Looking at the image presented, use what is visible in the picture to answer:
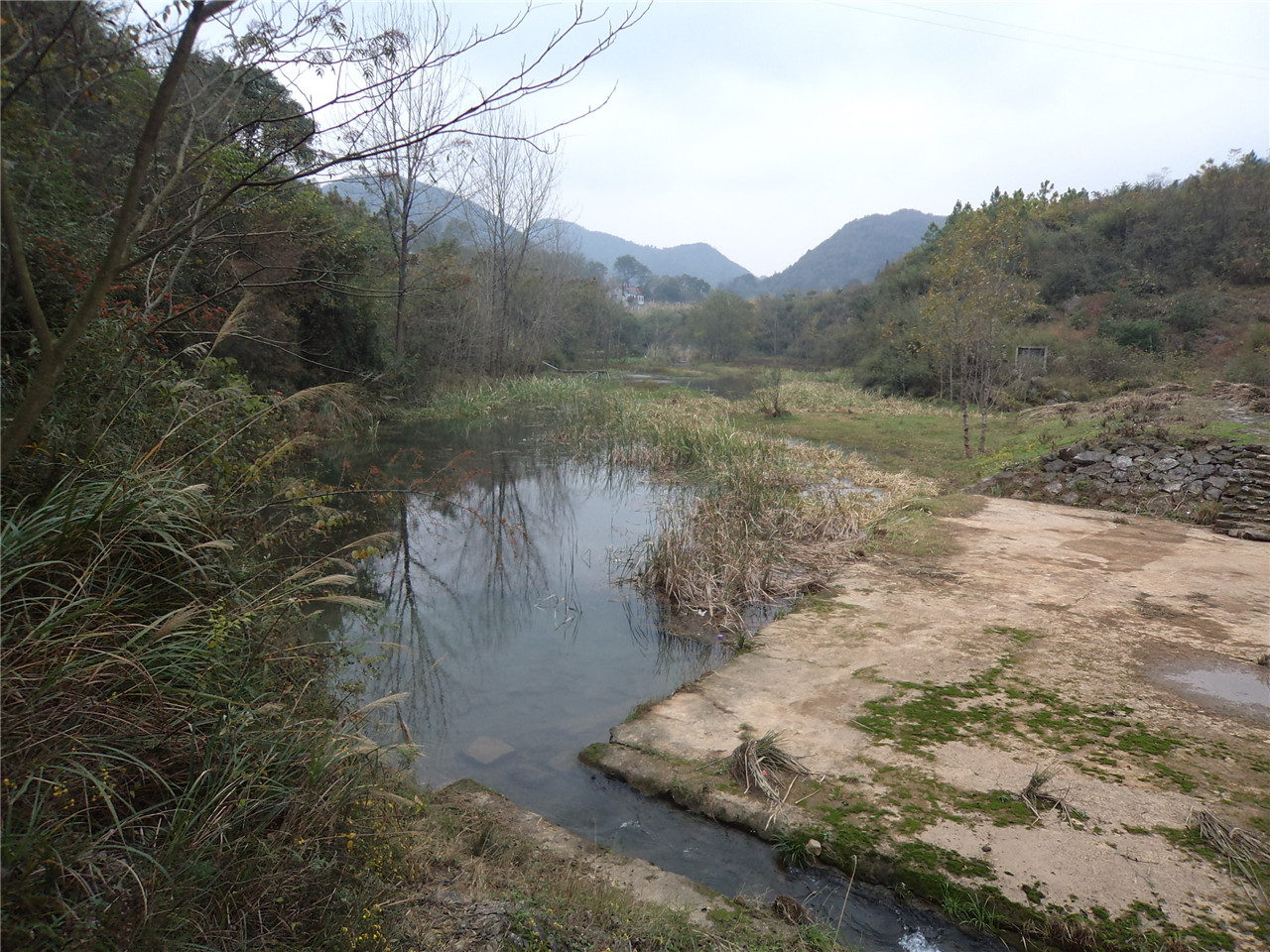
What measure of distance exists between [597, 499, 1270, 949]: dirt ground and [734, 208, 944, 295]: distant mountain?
461ft

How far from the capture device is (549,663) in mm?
5105

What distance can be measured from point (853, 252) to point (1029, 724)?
163599 millimetres

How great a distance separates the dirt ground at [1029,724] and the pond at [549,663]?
0.76ft

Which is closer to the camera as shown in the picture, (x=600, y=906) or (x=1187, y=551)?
(x=600, y=906)

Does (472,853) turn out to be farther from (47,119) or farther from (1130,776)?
(47,119)

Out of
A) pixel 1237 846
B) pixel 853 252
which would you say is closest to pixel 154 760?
pixel 1237 846

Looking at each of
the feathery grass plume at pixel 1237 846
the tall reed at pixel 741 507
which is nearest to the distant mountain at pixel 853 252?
the tall reed at pixel 741 507

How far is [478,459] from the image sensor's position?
41.5 ft

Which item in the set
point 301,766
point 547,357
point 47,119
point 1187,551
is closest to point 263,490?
point 301,766

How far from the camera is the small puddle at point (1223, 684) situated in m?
3.71

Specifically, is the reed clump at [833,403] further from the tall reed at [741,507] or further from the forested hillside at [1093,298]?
the tall reed at [741,507]

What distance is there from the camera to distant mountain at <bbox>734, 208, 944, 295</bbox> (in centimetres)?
14325

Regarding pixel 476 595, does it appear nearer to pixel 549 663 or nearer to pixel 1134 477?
pixel 549 663

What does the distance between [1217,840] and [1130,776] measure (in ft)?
1.58
